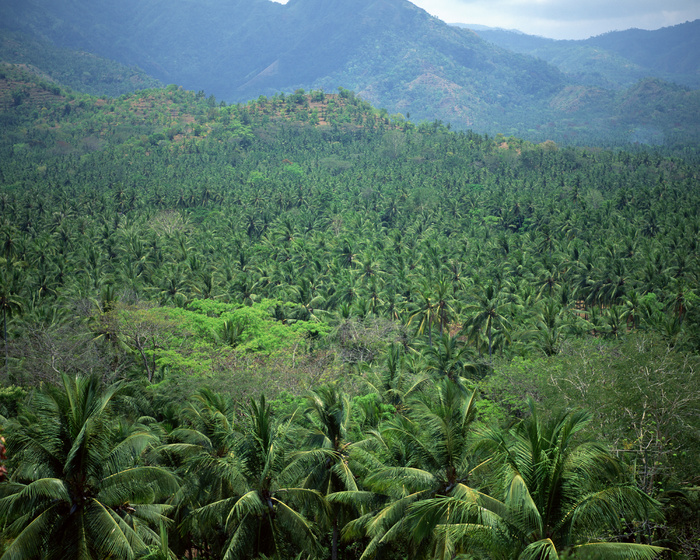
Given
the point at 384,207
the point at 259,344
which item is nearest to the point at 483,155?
the point at 384,207

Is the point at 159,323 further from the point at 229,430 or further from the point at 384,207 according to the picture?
the point at 384,207

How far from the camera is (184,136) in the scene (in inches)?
6905

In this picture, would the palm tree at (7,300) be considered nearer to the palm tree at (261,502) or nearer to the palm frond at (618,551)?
the palm tree at (261,502)

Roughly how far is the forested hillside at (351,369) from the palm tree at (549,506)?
0.20 feet

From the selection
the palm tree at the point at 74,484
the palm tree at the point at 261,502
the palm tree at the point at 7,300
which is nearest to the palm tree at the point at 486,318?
the palm tree at the point at 261,502

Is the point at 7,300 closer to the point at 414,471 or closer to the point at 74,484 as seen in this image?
the point at 74,484

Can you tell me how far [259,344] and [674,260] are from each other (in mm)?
50361

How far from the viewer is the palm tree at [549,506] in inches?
452

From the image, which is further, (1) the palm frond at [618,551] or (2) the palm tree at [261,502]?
(2) the palm tree at [261,502]

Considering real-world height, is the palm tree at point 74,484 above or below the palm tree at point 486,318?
above

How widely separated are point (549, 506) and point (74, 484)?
12.0m

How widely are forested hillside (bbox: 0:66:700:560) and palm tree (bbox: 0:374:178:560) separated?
57 mm

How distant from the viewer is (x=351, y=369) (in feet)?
134

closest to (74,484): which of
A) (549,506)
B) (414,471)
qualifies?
(414,471)
